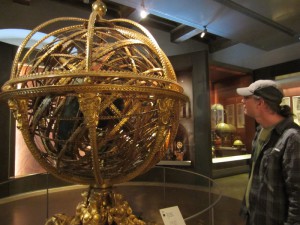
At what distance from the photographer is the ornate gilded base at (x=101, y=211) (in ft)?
2.97

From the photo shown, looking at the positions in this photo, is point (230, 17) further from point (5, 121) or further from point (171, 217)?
point (5, 121)

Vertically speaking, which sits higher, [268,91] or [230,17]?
[230,17]

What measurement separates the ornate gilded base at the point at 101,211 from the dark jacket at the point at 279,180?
0.78 meters

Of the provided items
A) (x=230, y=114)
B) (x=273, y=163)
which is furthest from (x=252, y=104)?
(x=230, y=114)

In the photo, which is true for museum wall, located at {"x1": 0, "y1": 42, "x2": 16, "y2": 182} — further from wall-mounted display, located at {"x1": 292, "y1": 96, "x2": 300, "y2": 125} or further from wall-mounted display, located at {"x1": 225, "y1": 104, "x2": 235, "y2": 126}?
wall-mounted display, located at {"x1": 292, "y1": 96, "x2": 300, "y2": 125}

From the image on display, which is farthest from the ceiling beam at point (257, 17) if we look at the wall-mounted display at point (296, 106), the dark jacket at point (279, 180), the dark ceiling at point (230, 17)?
the dark jacket at point (279, 180)

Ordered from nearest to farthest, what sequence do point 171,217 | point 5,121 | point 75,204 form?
point 171,217 < point 75,204 < point 5,121

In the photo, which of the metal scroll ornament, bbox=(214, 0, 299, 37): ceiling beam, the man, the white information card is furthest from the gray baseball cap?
bbox=(214, 0, 299, 37): ceiling beam

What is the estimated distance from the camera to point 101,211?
93 cm

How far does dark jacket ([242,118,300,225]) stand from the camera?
1249mm

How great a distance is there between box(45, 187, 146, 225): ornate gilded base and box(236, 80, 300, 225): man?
0.78 meters

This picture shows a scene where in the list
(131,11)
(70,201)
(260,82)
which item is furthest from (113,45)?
(131,11)

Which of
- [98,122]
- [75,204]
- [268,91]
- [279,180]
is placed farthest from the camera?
[75,204]

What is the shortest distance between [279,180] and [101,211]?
97 centimetres
